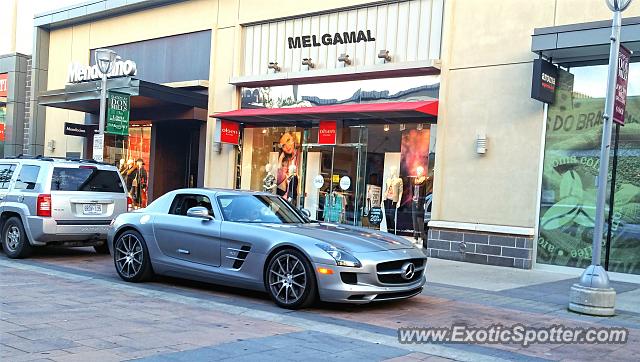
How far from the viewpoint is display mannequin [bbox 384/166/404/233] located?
14523mm

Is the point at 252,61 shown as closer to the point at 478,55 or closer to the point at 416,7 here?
the point at 416,7

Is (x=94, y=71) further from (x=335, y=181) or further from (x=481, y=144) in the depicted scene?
(x=481, y=144)

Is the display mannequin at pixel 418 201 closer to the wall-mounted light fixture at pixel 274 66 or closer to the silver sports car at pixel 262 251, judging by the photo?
the wall-mounted light fixture at pixel 274 66

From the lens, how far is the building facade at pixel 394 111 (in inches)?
456

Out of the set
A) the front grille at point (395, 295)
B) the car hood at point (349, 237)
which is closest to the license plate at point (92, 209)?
the car hood at point (349, 237)

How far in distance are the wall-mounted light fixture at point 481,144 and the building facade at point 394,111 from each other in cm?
5

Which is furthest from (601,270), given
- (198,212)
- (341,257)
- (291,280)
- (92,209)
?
(92,209)

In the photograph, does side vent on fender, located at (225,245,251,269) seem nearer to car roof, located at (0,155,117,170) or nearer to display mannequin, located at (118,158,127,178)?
car roof, located at (0,155,117,170)

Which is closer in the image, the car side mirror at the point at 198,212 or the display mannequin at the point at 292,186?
the car side mirror at the point at 198,212

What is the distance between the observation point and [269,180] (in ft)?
57.7

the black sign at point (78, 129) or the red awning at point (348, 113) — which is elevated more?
the red awning at point (348, 113)

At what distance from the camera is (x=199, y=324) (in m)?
6.27

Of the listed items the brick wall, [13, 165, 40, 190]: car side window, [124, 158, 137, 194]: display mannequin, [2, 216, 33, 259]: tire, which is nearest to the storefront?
the brick wall

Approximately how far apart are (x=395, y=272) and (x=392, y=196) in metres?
7.61
